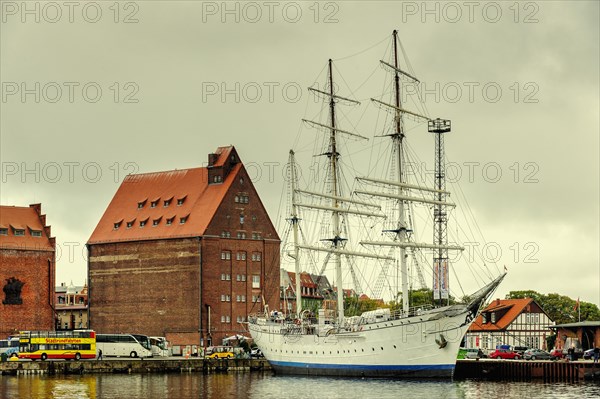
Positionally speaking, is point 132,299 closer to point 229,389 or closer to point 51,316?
point 51,316

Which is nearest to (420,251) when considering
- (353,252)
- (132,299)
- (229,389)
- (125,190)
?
(353,252)

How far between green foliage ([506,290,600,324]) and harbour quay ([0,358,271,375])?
58647 millimetres

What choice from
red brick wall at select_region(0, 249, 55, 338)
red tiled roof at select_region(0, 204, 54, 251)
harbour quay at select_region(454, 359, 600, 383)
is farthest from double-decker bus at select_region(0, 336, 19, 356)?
harbour quay at select_region(454, 359, 600, 383)

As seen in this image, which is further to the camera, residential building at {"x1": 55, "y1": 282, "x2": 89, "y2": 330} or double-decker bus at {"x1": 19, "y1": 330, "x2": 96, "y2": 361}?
residential building at {"x1": 55, "y1": 282, "x2": 89, "y2": 330}

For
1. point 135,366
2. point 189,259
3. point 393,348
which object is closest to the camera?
point 393,348

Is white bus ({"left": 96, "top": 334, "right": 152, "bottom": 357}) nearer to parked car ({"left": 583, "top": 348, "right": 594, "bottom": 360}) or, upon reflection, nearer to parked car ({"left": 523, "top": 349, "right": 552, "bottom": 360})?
parked car ({"left": 523, "top": 349, "right": 552, "bottom": 360})

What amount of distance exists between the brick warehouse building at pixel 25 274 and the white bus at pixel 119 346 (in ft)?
56.7

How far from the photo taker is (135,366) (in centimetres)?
11369

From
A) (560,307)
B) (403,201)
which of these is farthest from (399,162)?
(560,307)

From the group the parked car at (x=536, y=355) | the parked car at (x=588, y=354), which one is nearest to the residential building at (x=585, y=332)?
the parked car at (x=588, y=354)

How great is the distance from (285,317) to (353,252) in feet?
30.4

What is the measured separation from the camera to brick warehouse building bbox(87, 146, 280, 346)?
450 feet

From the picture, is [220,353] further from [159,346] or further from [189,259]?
[189,259]

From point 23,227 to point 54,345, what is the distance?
2907cm
